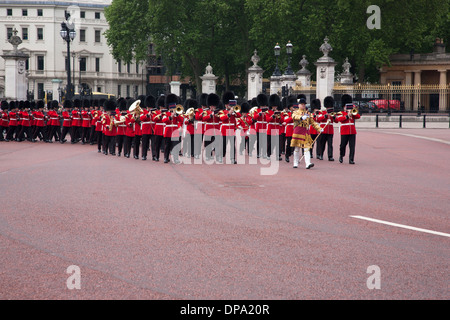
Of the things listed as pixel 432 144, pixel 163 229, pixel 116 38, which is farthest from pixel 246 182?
pixel 116 38

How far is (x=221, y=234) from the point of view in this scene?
25.2 ft

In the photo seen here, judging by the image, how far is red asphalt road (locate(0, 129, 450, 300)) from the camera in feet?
18.6

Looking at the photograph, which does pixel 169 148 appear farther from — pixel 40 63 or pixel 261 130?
pixel 40 63

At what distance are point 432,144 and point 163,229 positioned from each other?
56.2 feet

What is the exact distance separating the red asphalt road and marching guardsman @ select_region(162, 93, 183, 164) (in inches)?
111

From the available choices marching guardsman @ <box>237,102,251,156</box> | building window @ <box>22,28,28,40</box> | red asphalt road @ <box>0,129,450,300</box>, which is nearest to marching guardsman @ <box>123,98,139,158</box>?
marching guardsman @ <box>237,102,251,156</box>

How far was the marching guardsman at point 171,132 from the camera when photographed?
57.0 ft

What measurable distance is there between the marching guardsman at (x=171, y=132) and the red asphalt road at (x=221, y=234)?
9.25 ft

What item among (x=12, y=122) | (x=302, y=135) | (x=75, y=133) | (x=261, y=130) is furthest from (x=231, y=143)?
(x=12, y=122)

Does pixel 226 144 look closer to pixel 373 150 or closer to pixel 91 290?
pixel 373 150

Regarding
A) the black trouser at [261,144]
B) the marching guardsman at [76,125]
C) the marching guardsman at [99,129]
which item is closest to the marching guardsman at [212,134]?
the black trouser at [261,144]

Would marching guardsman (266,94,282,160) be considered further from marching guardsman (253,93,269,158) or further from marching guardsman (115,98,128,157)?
marching guardsman (115,98,128,157)

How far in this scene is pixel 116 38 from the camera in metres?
58.3

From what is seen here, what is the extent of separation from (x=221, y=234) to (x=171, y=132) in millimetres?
9988
